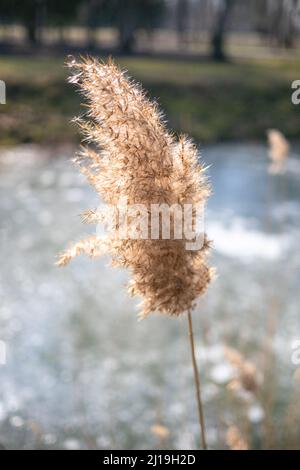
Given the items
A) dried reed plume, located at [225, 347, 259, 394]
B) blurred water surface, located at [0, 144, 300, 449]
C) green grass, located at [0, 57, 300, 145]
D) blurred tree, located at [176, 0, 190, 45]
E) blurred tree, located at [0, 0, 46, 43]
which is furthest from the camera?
blurred tree, located at [176, 0, 190, 45]

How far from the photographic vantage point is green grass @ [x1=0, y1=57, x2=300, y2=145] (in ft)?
53.1

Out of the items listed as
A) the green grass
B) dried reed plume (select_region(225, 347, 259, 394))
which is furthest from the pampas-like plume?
the green grass

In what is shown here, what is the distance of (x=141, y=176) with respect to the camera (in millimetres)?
1514

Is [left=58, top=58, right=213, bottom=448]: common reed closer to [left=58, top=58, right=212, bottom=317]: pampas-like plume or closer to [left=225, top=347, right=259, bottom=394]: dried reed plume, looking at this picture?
[left=58, top=58, right=212, bottom=317]: pampas-like plume

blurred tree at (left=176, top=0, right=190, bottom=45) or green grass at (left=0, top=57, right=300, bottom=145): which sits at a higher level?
blurred tree at (left=176, top=0, right=190, bottom=45)

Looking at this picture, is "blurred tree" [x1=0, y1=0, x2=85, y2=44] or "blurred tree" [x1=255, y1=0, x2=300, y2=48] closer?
"blurred tree" [x1=0, y1=0, x2=85, y2=44]

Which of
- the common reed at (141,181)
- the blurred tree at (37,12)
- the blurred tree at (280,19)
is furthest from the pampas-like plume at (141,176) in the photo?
the blurred tree at (280,19)

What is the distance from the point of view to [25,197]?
1077cm

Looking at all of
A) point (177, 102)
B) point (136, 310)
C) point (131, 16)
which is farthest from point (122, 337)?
point (131, 16)

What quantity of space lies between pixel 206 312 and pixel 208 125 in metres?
11.2

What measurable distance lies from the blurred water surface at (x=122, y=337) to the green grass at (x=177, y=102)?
20.2ft

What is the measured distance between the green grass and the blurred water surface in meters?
6.17

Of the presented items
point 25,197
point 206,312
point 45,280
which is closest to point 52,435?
point 206,312

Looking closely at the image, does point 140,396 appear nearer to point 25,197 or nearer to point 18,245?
point 18,245
